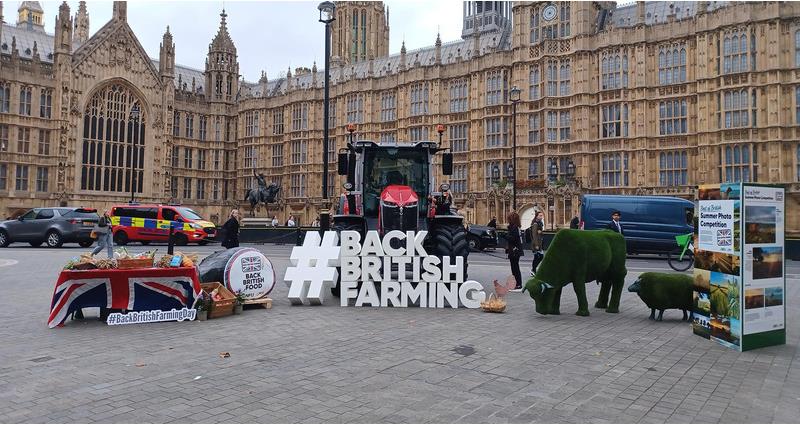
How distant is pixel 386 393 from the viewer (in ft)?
16.0

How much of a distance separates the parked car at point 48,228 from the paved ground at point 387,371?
17512mm

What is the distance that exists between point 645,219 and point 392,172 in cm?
1480

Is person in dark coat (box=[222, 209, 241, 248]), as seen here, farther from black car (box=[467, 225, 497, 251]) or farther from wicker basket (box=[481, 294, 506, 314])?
black car (box=[467, 225, 497, 251])

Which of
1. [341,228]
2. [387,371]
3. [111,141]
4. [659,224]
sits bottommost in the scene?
[387,371]

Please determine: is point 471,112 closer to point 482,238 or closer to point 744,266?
point 482,238

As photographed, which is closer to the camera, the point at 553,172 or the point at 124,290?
the point at 124,290

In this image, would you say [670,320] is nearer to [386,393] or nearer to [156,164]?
[386,393]

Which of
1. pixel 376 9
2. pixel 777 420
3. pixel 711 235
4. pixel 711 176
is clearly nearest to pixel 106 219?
pixel 711 235

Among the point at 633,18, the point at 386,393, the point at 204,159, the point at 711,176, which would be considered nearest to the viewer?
the point at 386,393

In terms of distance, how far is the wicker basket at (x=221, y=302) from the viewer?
8.64 m

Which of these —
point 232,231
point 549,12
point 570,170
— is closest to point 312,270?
point 232,231

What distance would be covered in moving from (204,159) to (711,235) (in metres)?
58.4

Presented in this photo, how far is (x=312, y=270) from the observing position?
33.6 feet

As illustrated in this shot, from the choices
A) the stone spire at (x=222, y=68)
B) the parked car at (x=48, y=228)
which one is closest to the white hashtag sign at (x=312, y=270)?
the parked car at (x=48, y=228)
